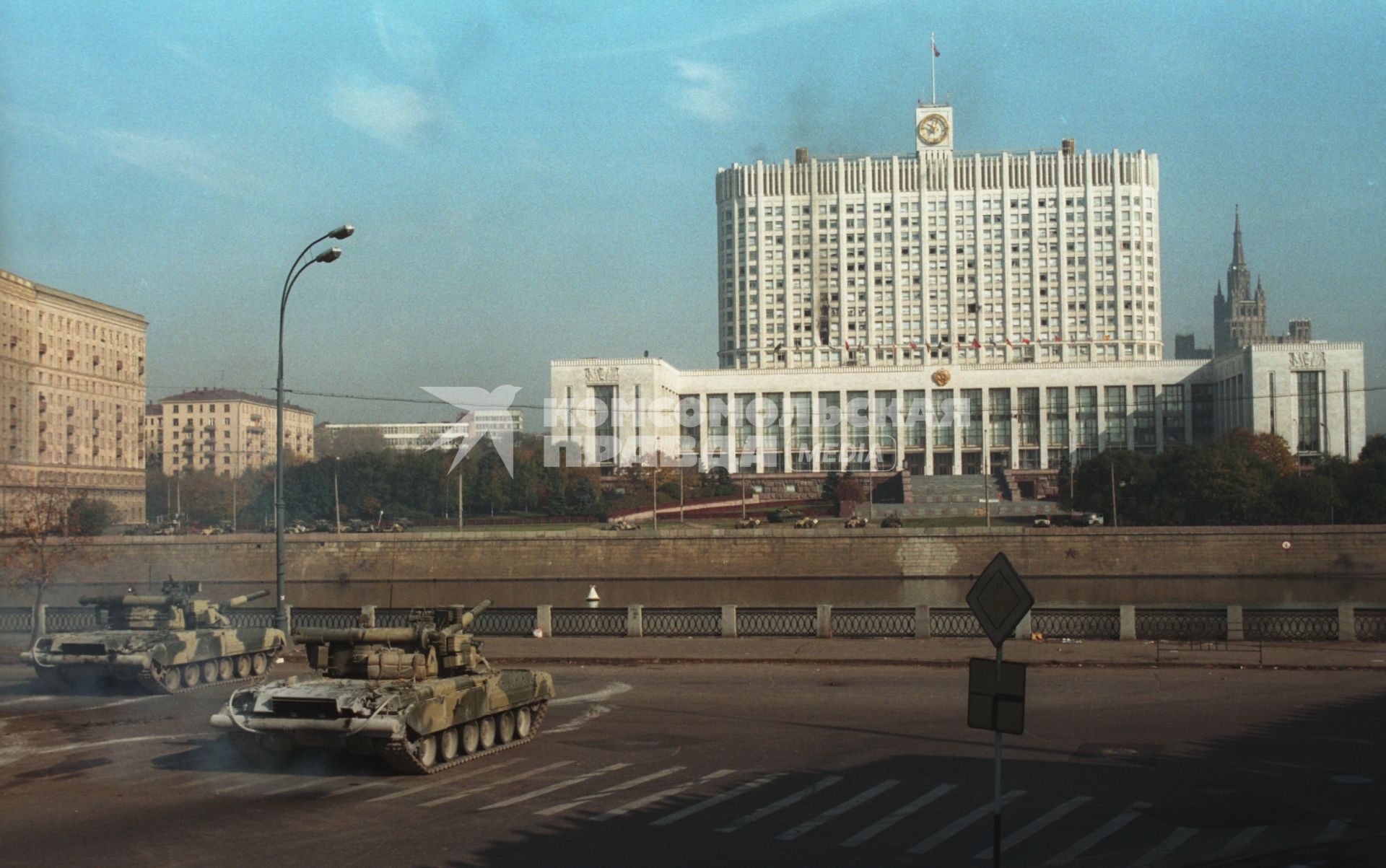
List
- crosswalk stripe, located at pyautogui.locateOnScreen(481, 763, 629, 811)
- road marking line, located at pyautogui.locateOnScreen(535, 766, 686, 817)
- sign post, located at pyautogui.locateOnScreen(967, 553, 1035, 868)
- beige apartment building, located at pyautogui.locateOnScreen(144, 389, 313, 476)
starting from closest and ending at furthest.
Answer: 1. sign post, located at pyautogui.locateOnScreen(967, 553, 1035, 868)
2. road marking line, located at pyautogui.locateOnScreen(535, 766, 686, 817)
3. crosswalk stripe, located at pyautogui.locateOnScreen(481, 763, 629, 811)
4. beige apartment building, located at pyautogui.locateOnScreen(144, 389, 313, 476)

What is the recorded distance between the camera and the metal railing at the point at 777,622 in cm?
2923

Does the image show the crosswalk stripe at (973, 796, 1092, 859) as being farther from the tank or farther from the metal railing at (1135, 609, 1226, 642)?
the metal railing at (1135, 609, 1226, 642)

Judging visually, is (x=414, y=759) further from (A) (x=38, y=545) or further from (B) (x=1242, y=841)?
(A) (x=38, y=545)

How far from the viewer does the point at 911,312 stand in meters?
166

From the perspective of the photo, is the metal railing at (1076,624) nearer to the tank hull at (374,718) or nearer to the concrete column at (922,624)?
the concrete column at (922,624)

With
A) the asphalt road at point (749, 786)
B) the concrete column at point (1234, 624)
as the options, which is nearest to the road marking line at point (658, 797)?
the asphalt road at point (749, 786)

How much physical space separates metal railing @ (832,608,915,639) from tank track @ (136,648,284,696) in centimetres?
1280

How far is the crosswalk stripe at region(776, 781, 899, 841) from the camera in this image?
11500 millimetres

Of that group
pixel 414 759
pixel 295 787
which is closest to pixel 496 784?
pixel 414 759

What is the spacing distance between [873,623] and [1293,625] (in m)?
9.40

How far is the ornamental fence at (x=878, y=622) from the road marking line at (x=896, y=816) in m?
14.9

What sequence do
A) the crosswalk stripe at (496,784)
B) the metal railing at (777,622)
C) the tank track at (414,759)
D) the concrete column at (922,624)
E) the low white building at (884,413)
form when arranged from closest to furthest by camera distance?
the crosswalk stripe at (496,784)
the tank track at (414,759)
the concrete column at (922,624)
the metal railing at (777,622)
the low white building at (884,413)

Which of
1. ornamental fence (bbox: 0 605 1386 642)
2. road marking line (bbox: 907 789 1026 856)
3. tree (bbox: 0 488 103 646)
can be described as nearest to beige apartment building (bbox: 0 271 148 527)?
tree (bbox: 0 488 103 646)

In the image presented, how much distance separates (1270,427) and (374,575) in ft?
286
